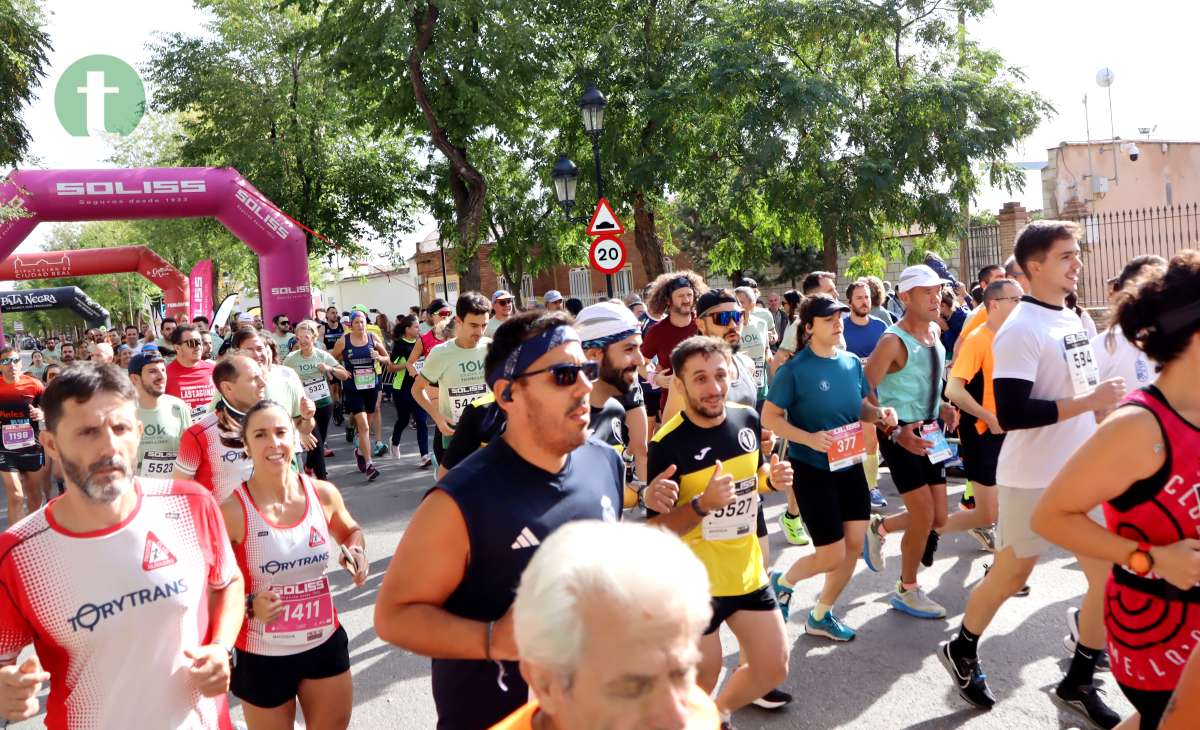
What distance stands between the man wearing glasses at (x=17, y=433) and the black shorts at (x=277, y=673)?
24.7 feet

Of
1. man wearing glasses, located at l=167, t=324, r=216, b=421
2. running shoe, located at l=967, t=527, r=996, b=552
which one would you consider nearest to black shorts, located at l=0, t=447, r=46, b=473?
man wearing glasses, located at l=167, t=324, r=216, b=421

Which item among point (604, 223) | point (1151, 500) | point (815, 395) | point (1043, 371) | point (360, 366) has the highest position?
point (604, 223)

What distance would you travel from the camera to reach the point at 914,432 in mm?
5707

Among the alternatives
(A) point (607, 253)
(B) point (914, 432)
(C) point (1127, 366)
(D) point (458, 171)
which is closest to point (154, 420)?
(B) point (914, 432)

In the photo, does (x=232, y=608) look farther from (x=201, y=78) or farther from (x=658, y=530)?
(x=201, y=78)

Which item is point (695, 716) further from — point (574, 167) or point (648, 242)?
point (648, 242)

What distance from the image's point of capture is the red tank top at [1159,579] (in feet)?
8.22

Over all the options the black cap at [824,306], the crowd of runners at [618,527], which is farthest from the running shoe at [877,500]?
the black cap at [824,306]

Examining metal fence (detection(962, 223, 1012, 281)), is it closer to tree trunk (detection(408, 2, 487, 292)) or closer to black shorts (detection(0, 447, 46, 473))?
tree trunk (detection(408, 2, 487, 292))

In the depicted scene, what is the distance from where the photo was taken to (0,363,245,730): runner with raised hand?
8.11 ft

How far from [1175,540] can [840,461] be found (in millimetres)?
2542

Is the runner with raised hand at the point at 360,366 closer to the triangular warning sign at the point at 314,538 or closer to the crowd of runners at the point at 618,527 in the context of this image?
the crowd of runners at the point at 618,527

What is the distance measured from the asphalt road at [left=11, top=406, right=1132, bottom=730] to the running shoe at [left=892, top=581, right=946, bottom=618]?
5 centimetres

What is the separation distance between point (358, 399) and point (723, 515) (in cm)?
971
